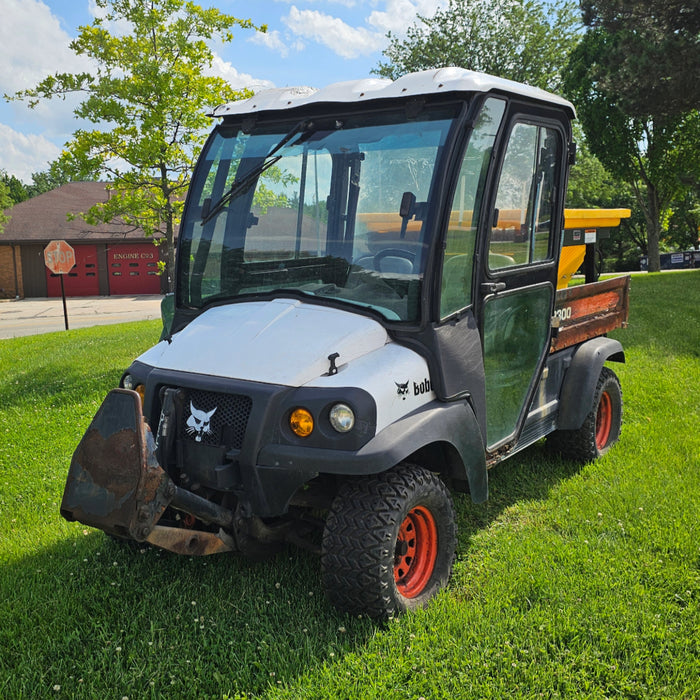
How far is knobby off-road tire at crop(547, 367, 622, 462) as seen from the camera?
4.99 metres

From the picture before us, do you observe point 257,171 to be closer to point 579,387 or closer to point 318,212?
point 318,212

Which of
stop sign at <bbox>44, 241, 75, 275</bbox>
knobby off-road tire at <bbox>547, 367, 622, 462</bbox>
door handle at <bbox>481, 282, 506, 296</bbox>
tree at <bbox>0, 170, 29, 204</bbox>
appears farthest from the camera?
tree at <bbox>0, 170, 29, 204</bbox>

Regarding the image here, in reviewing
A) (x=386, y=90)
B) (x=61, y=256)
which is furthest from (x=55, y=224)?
(x=386, y=90)

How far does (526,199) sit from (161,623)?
2959 mm

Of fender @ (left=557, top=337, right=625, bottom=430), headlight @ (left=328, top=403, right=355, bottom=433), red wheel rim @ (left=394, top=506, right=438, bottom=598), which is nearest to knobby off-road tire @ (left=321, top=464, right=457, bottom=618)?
red wheel rim @ (left=394, top=506, right=438, bottom=598)

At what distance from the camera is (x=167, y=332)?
13.8ft

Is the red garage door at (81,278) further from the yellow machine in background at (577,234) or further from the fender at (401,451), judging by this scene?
the fender at (401,451)

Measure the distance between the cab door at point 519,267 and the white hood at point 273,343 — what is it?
808 millimetres

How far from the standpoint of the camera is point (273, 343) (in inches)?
129

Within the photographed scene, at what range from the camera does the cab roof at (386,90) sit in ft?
11.2

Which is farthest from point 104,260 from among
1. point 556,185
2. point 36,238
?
point 556,185

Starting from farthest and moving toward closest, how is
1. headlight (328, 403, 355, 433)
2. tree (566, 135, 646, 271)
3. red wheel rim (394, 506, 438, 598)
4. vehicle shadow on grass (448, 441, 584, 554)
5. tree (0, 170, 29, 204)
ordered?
tree (0, 170, 29, 204)
tree (566, 135, 646, 271)
vehicle shadow on grass (448, 441, 584, 554)
red wheel rim (394, 506, 438, 598)
headlight (328, 403, 355, 433)

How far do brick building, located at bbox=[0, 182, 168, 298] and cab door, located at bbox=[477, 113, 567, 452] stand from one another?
3112 centimetres

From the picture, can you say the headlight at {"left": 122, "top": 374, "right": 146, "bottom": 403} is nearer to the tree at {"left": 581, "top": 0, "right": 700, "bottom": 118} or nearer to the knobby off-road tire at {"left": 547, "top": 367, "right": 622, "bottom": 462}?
the knobby off-road tire at {"left": 547, "top": 367, "right": 622, "bottom": 462}
